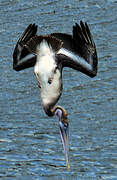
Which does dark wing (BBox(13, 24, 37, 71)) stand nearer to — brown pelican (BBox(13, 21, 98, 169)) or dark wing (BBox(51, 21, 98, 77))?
brown pelican (BBox(13, 21, 98, 169))

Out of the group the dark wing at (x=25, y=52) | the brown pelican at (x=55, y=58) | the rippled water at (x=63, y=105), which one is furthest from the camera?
the rippled water at (x=63, y=105)

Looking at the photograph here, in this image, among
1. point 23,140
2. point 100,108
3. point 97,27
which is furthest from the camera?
point 97,27

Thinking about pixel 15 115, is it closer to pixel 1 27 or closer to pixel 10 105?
pixel 10 105

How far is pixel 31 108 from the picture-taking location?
56.3ft

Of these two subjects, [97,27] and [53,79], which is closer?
[53,79]

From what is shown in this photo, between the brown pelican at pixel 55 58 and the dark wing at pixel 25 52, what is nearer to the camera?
the brown pelican at pixel 55 58

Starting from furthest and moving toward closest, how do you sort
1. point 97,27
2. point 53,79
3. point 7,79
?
1. point 97,27
2. point 7,79
3. point 53,79

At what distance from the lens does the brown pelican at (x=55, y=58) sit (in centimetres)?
1321

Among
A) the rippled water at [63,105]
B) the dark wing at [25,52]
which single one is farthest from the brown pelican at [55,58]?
the rippled water at [63,105]

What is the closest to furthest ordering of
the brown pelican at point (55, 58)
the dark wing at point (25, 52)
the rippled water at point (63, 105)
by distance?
the brown pelican at point (55, 58) → the dark wing at point (25, 52) → the rippled water at point (63, 105)

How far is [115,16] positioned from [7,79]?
4.04 meters

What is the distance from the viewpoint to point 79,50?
1409 cm

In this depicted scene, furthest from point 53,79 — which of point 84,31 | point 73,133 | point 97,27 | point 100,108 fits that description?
point 97,27

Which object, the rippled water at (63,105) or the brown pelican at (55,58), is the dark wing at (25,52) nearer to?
the brown pelican at (55,58)
